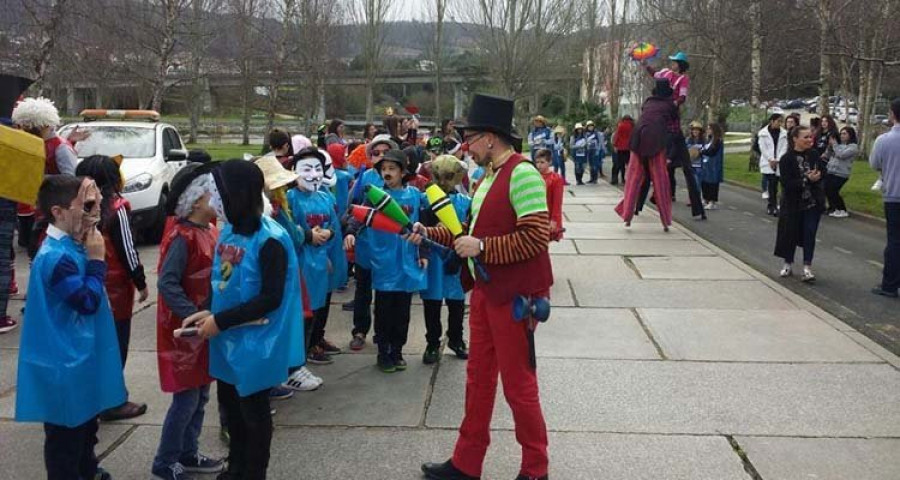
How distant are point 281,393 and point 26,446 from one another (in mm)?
1556

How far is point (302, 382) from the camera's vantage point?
537 cm

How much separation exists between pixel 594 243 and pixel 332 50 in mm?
30748

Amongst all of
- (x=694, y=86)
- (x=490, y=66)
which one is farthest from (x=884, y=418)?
(x=490, y=66)

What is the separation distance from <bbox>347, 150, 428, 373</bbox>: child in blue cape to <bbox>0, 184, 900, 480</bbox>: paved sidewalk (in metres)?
0.24

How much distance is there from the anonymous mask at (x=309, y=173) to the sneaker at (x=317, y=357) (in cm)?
135

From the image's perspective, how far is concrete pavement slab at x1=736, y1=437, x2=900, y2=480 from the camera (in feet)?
13.1

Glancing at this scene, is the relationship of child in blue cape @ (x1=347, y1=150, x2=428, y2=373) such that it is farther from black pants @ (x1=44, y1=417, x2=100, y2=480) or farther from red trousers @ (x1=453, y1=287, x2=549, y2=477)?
black pants @ (x1=44, y1=417, x2=100, y2=480)

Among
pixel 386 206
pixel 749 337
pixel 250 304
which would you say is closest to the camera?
pixel 250 304

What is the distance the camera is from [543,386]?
17.7ft

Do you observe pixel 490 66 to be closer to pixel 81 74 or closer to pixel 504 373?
pixel 81 74

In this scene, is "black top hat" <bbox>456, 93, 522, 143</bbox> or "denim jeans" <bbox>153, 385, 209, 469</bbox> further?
"denim jeans" <bbox>153, 385, 209, 469</bbox>

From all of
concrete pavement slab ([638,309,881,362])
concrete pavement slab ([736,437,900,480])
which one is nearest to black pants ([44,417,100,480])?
concrete pavement slab ([736,437,900,480])

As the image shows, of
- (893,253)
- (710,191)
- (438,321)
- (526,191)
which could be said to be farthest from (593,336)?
(710,191)

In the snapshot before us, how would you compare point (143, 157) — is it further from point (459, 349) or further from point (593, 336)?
point (593, 336)
